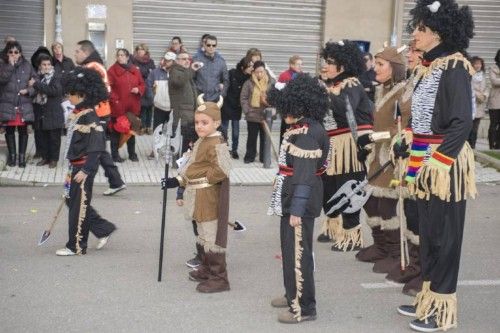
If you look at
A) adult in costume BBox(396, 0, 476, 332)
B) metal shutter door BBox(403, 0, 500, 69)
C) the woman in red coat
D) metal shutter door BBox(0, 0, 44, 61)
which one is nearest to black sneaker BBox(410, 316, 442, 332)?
adult in costume BBox(396, 0, 476, 332)

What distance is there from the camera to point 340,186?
7.63 metres

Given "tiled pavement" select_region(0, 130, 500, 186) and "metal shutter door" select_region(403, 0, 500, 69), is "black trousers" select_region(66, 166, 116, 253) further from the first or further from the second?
"metal shutter door" select_region(403, 0, 500, 69)

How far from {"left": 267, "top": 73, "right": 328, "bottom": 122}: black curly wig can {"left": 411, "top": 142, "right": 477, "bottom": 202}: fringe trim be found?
32.6 inches

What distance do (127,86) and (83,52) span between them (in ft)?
6.99

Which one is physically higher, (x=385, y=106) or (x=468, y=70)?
(x=468, y=70)

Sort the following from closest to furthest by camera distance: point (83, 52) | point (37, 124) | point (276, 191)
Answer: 1. point (276, 191)
2. point (83, 52)
3. point (37, 124)

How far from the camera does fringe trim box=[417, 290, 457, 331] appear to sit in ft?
18.3

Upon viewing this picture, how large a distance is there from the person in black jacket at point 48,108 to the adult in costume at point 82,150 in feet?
14.7

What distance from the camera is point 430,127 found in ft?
18.1

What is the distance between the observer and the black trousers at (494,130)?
14953mm

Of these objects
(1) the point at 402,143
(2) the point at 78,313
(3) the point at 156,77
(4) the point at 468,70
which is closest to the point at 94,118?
(2) the point at 78,313

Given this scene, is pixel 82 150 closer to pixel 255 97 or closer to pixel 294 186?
pixel 294 186

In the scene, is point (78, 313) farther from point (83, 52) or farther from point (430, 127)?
point (83, 52)

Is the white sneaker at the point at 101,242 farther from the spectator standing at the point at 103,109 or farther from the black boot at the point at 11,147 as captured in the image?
the black boot at the point at 11,147
